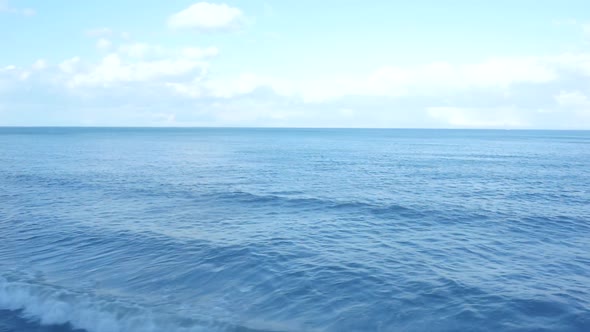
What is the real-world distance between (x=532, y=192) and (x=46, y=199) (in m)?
54.4

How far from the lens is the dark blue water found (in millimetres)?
19906

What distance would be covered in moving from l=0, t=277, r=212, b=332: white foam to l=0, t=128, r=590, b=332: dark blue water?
7 centimetres

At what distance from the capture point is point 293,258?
27281 millimetres

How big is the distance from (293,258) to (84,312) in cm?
1227

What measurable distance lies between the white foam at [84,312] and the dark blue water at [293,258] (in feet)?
0.24

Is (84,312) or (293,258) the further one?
(293,258)

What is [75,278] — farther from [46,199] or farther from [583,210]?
[583,210]

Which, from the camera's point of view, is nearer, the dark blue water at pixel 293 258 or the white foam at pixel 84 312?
the white foam at pixel 84 312

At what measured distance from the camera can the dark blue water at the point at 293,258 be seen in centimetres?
→ 1991

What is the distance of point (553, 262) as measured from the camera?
26594 millimetres

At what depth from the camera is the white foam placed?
62.7 ft

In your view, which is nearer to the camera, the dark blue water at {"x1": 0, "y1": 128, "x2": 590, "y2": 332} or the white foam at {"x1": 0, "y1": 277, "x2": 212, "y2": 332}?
the white foam at {"x1": 0, "y1": 277, "x2": 212, "y2": 332}

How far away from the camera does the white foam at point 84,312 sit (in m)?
19.1

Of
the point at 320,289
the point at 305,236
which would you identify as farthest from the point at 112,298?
the point at 305,236
